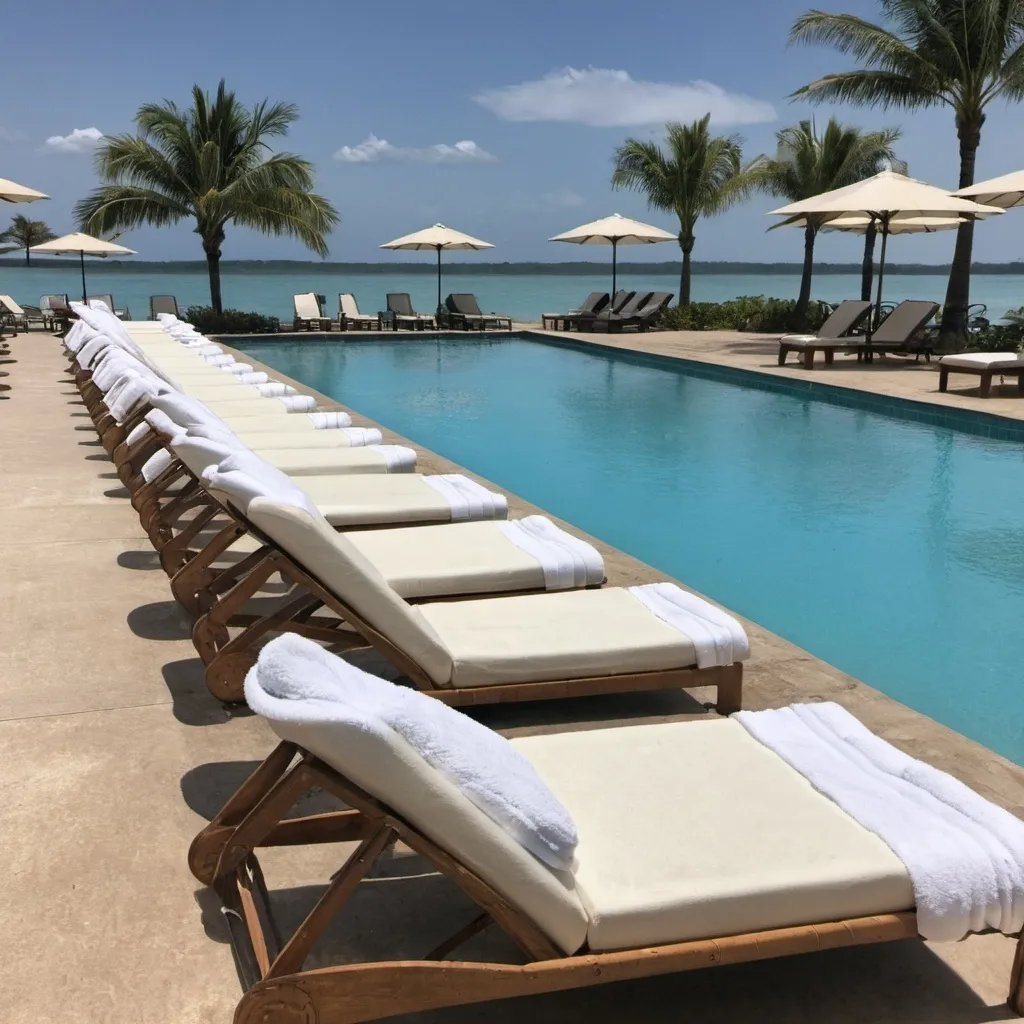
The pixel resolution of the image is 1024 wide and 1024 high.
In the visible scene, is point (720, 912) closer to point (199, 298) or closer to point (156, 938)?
point (156, 938)

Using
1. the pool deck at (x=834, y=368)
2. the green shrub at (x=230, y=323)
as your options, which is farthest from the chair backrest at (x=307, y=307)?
the pool deck at (x=834, y=368)

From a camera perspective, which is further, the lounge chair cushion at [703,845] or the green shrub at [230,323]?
the green shrub at [230,323]

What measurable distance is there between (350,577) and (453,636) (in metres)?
0.43

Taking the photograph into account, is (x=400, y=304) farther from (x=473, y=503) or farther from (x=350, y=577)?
(x=350, y=577)

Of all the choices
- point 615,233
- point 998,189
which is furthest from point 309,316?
point 998,189

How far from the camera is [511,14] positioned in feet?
123

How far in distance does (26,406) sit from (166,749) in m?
8.30

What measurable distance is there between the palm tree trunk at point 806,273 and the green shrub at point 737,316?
202 mm

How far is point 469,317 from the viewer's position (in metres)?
22.5

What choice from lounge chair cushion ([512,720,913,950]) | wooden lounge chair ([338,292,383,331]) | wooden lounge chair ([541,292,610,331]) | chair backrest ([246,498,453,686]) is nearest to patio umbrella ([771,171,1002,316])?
wooden lounge chair ([541,292,610,331])

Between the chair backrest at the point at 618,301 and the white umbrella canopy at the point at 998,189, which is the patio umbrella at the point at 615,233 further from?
the white umbrella canopy at the point at 998,189

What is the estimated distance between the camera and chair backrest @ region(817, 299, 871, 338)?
15.7m

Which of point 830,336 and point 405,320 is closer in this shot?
point 830,336

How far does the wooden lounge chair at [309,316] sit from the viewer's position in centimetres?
2169
